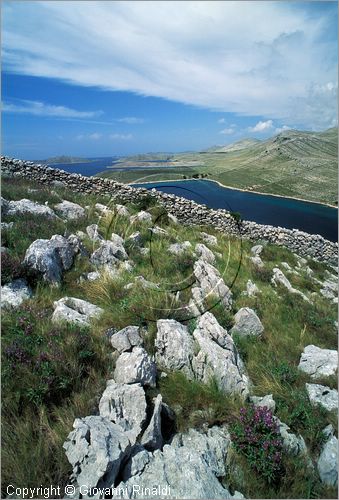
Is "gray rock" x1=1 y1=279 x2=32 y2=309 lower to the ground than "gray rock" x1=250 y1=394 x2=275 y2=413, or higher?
higher

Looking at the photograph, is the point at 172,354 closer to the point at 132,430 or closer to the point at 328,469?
the point at 132,430

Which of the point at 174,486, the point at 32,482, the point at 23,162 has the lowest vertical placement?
the point at 174,486

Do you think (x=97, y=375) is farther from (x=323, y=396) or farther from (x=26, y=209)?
(x=26, y=209)

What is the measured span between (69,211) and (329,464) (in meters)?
10.4

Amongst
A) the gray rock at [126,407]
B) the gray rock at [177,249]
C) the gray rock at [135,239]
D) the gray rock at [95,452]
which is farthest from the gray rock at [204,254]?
the gray rock at [95,452]

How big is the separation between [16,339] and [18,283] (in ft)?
6.03

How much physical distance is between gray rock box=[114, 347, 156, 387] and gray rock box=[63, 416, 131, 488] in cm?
79

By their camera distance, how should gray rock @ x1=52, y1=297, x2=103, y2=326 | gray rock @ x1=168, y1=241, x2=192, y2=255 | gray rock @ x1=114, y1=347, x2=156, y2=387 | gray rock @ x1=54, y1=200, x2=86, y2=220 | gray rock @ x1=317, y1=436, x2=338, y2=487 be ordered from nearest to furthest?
gray rock @ x1=317, y1=436, x2=338, y2=487 < gray rock @ x1=114, y1=347, x2=156, y2=387 < gray rock @ x1=52, y1=297, x2=103, y2=326 < gray rock @ x1=168, y1=241, x2=192, y2=255 < gray rock @ x1=54, y1=200, x2=86, y2=220

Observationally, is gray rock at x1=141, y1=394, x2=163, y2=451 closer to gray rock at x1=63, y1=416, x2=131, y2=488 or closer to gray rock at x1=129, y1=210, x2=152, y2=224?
gray rock at x1=63, y1=416, x2=131, y2=488

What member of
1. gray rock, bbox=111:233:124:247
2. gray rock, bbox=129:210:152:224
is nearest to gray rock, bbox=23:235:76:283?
gray rock, bbox=111:233:124:247

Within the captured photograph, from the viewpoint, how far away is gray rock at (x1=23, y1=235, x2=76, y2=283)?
6.30 meters

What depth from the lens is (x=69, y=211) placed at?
1135 centimetres

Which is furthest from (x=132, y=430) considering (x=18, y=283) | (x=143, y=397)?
(x=18, y=283)

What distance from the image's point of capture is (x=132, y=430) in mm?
3475
